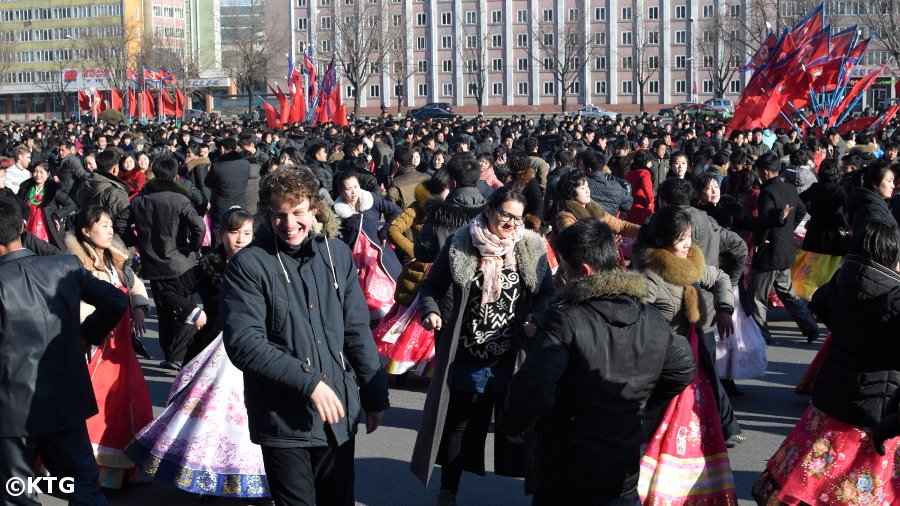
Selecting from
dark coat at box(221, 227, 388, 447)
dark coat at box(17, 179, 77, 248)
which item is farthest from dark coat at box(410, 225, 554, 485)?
dark coat at box(17, 179, 77, 248)

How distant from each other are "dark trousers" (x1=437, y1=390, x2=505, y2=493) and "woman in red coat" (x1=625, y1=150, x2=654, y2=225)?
6.13 metres

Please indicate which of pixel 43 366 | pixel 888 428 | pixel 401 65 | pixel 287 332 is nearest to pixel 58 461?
pixel 43 366

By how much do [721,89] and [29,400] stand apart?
72.7 meters

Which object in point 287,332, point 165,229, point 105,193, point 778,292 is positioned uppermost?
point 105,193

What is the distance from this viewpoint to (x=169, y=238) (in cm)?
862

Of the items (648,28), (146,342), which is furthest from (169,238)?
(648,28)

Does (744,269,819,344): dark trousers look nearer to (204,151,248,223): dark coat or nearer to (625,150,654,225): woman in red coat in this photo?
(625,150,654,225): woman in red coat

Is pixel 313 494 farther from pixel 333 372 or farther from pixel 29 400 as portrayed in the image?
pixel 29 400

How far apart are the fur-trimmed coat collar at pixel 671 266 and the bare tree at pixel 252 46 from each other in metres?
63.6

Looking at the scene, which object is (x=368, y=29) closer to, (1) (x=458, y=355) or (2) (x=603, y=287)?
(1) (x=458, y=355)

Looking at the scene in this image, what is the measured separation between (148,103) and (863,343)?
40.1 m

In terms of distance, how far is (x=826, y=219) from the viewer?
30.9 ft

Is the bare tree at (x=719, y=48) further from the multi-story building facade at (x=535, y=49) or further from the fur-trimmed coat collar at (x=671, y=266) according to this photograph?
the fur-trimmed coat collar at (x=671, y=266)

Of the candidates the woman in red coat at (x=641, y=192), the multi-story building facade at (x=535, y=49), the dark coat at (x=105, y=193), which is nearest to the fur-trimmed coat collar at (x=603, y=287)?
the dark coat at (x=105, y=193)
